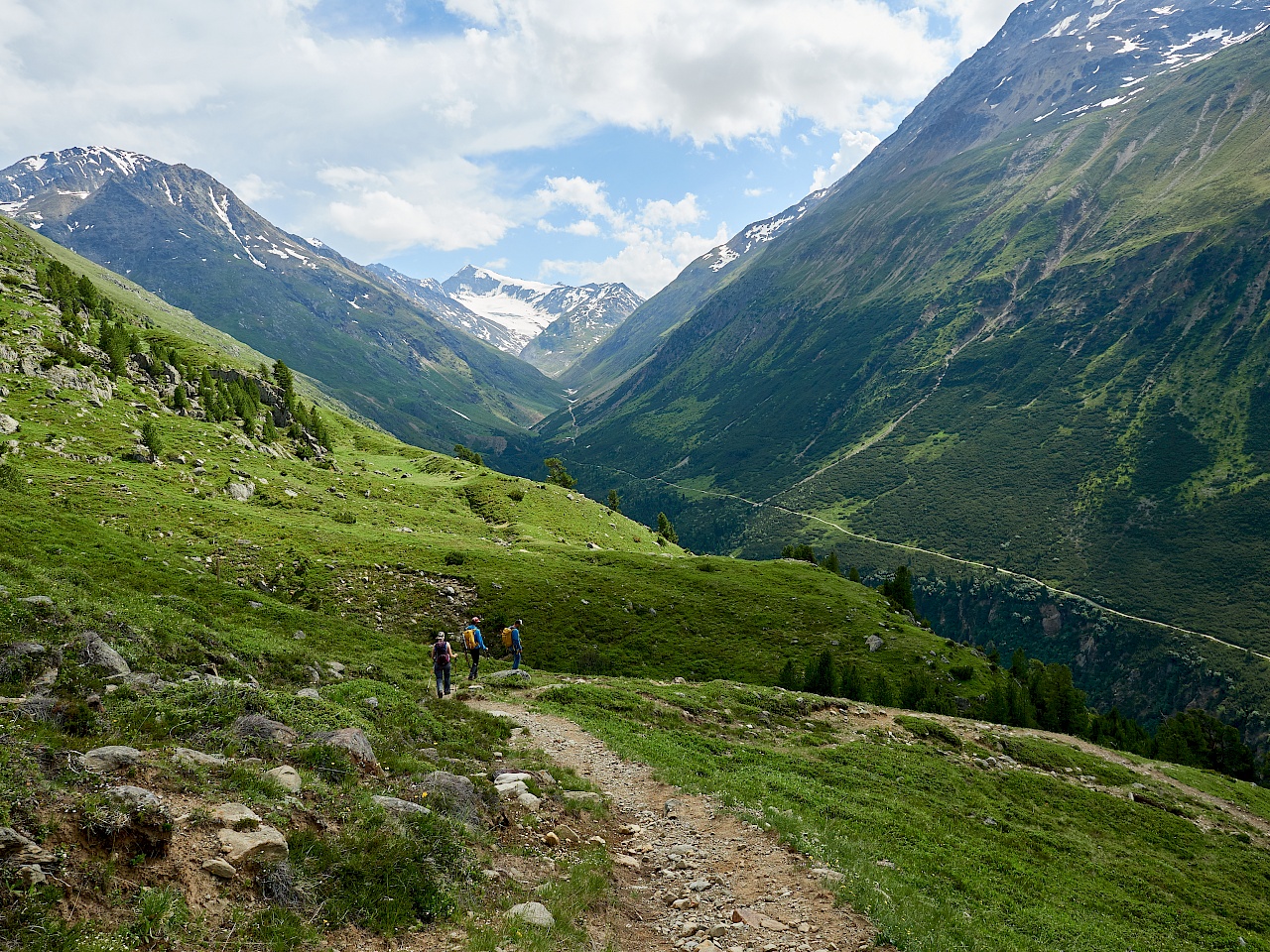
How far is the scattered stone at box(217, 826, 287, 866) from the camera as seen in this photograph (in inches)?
356

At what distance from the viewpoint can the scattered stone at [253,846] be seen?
29.7 feet

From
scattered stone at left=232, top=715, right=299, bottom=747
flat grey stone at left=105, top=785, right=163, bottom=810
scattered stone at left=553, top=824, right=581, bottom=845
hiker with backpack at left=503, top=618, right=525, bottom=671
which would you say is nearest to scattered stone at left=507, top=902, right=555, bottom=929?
scattered stone at left=553, top=824, right=581, bottom=845

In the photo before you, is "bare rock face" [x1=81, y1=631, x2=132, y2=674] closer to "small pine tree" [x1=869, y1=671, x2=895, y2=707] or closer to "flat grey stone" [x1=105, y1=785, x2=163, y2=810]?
"flat grey stone" [x1=105, y1=785, x2=163, y2=810]

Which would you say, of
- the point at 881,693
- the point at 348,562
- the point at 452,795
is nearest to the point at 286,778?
the point at 452,795

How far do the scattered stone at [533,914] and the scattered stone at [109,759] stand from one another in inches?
283

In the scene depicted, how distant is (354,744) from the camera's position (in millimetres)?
14984

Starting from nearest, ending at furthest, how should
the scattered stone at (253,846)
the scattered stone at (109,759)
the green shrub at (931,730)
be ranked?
the scattered stone at (253,846) < the scattered stone at (109,759) < the green shrub at (931,730)

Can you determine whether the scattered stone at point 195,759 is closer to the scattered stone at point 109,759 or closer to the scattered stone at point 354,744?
the scattered stone at point 109,759

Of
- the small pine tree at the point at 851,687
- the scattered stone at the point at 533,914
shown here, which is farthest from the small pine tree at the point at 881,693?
the scattered stone at the point at 533,914

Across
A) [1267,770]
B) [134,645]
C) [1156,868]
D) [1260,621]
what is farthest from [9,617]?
[1260,621]

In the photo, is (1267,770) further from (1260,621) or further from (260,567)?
(1260,621)

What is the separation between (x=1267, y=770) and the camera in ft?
237

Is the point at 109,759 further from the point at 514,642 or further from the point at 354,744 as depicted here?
the point at 514,642

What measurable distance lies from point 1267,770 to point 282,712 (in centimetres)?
10846
